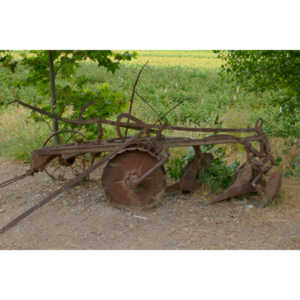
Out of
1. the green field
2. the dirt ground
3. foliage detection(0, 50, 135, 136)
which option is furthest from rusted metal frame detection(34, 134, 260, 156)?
the green field

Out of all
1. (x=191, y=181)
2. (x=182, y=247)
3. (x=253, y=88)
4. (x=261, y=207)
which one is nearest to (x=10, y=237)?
(x=182, y=247)

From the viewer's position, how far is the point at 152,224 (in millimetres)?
3936

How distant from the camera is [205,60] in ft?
24.9

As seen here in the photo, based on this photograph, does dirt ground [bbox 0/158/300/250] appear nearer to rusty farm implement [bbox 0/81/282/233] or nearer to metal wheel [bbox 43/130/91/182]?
rusty farm implement [bbox 0/81/282/233]

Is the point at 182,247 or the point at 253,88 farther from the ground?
the point at 253,88

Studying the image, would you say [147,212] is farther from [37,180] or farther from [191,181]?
[37,180]

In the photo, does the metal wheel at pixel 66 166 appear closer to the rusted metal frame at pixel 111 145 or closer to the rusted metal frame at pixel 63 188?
the rusted metal frame at pixel 111 145

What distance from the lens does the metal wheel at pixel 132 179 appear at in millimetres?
4152

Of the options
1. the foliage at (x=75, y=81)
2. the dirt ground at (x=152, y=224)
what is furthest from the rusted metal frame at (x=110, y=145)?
the foliage at (x=75, y=81)

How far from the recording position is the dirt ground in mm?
3545

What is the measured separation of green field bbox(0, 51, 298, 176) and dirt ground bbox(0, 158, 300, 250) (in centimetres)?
227

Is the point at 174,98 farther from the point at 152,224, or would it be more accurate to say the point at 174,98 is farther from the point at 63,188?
the point at 63,188

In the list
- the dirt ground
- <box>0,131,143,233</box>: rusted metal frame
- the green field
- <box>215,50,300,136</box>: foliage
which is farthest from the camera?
the green field

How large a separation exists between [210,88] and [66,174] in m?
4.89
